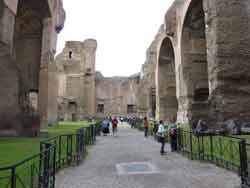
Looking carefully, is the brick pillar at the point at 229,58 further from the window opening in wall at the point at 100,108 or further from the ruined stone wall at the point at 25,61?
the window opening in wall at the point at 100,108

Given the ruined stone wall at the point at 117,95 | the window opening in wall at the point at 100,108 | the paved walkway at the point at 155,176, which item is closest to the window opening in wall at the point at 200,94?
the paved walkway at the point at 155,176

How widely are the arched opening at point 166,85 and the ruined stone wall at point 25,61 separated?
11232 mm

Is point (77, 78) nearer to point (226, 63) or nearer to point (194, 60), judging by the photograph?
point (194, 60)

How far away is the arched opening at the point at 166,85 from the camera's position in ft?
77.4

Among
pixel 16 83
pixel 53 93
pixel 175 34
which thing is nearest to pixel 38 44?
pixel 53 93

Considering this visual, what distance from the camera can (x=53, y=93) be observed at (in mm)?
20062

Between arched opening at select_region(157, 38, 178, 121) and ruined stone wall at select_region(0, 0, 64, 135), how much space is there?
11232 mm

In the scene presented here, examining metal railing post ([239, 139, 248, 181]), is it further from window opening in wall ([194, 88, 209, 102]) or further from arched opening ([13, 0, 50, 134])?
arched opening ([13, 0, 50, 134])

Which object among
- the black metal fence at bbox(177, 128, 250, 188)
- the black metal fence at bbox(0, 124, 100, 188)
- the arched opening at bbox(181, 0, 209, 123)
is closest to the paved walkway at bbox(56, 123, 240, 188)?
the black metal fence at bbox(177, 128, 250, 188)

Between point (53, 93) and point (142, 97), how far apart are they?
1679cm

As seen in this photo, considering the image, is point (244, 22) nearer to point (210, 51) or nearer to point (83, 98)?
point (210, 51)

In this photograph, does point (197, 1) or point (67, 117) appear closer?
point (197, 1)

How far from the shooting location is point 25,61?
1681 cm

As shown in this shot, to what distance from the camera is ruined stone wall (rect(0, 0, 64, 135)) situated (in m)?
9.62
